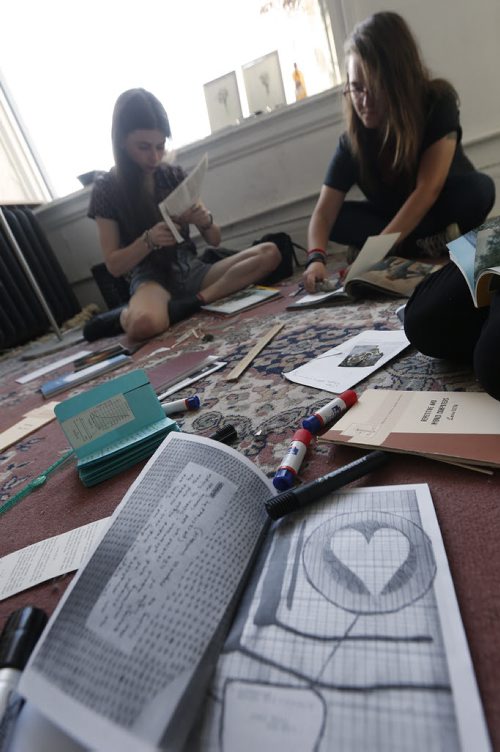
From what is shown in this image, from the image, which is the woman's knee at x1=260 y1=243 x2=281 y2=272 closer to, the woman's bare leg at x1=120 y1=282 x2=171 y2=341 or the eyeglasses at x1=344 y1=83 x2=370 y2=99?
the woman's bare leg at x1=120 y1=282 x2=171 y2=341

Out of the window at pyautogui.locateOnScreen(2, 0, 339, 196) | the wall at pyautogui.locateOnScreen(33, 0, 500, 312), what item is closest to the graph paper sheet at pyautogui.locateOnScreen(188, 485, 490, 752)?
the wall at pyautogui.locateOnScreen(33, 0, 500, 312)

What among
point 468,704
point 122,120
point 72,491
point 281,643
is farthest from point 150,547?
point 122,120

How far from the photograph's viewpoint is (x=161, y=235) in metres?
1.65

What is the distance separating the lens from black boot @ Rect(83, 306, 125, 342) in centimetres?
194

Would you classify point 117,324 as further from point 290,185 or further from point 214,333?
point 290,185

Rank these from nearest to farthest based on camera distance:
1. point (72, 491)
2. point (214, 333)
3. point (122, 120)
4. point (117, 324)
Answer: point (72, 491) → point (214, 333) → point (122, 120) → point (117, 324)

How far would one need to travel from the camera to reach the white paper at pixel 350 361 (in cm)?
81

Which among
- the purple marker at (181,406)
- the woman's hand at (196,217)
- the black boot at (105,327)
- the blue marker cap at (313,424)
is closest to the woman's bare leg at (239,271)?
the woman's hand at (196,217)

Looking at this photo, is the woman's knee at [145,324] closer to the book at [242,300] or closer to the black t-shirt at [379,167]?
the book at [242,300]

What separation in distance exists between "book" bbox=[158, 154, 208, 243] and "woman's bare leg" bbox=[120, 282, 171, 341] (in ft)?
0.83

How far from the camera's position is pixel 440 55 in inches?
72.6

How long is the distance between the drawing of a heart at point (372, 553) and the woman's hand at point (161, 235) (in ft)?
4.80

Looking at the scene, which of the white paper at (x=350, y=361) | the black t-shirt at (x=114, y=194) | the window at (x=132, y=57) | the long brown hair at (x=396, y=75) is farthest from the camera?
the window at (x=132, y=57)

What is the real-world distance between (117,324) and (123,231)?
41 cm
